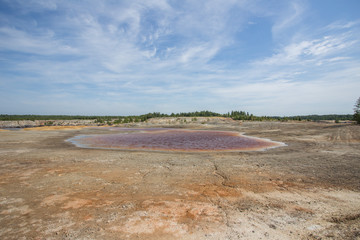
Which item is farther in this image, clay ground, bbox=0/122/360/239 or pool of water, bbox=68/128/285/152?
pool of water, bbox=68/128/285/152

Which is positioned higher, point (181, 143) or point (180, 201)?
point (180, 201)

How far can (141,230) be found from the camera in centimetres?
416

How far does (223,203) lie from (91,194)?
14.6 feet

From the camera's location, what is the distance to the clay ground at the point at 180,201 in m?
4.14

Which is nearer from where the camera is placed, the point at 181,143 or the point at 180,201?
the point at 180,201

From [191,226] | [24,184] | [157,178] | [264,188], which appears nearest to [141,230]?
[191,226]

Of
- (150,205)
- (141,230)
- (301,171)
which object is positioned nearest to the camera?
(141,230)

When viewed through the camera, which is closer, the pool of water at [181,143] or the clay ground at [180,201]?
the clay ground at [180,201]

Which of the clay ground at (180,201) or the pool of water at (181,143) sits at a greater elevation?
the clay ground at (180,201)

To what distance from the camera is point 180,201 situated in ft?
18.5

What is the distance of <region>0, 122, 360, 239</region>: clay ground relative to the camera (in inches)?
163

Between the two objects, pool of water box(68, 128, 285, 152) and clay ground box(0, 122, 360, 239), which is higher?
clay ground box(0, 122, 360, 239)

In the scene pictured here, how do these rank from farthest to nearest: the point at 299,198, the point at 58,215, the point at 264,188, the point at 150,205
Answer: the point at 264,188, the point at 299,198, the point at 150,205, the point at 58,215

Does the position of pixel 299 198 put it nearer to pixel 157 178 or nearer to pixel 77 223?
pixel 157 178
